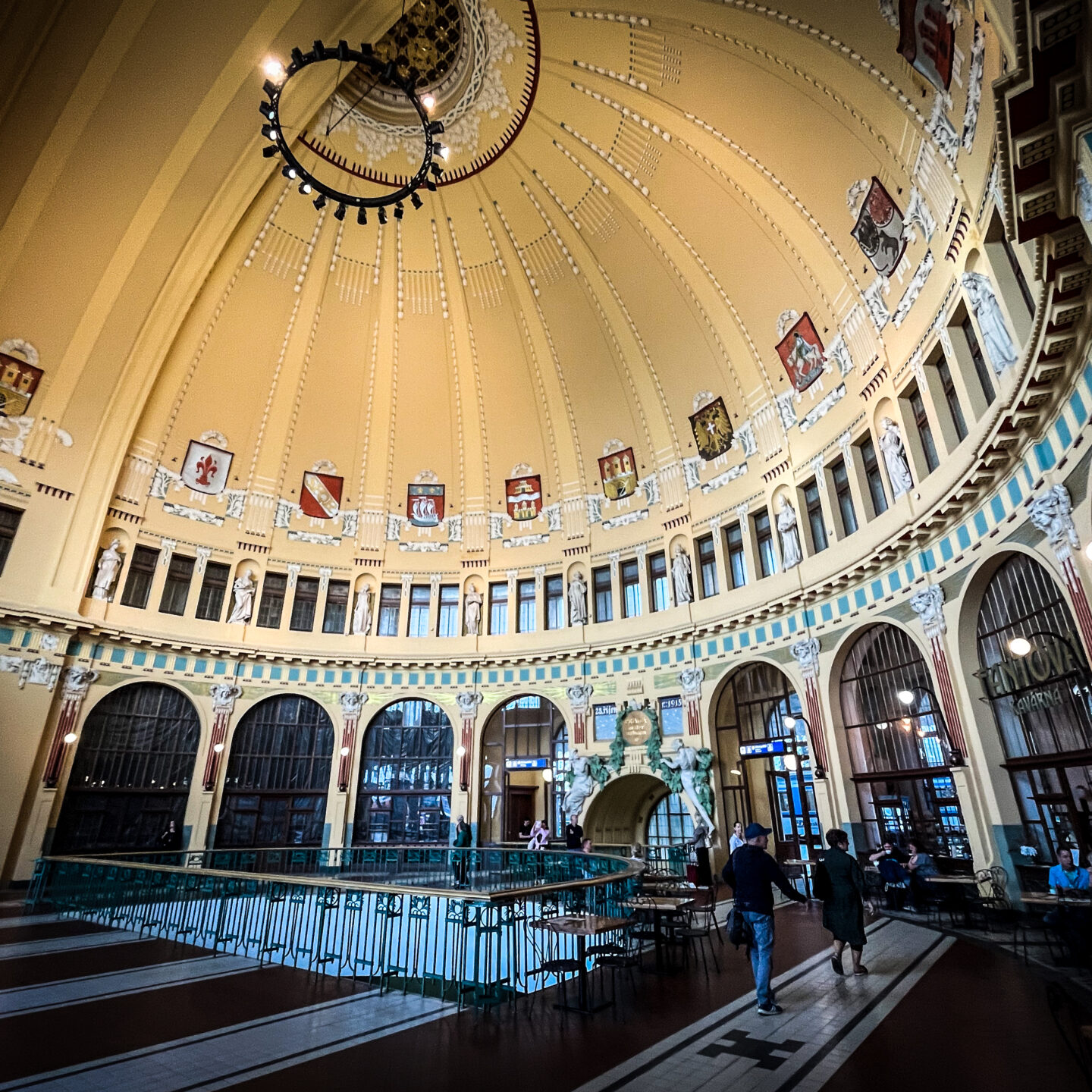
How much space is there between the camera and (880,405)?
15.3m

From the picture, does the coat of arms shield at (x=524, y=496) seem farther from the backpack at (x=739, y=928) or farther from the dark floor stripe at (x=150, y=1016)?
the backpack at (x=739, y=928)

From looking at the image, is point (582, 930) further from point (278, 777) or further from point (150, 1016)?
point (278, 777)

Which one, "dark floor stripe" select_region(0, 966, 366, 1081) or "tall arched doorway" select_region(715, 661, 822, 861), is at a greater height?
"tall arched doorway" select_region(715, 661, 822, 861)

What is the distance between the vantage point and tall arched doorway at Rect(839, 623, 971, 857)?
42.4ft

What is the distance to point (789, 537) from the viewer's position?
59.3 ft

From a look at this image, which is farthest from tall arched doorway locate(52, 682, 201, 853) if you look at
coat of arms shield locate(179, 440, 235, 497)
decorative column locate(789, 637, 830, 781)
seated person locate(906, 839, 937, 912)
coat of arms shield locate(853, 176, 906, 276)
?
coat of arms shield locate(853, 176, 906, 276)

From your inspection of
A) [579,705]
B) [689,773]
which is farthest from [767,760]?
[579,705]

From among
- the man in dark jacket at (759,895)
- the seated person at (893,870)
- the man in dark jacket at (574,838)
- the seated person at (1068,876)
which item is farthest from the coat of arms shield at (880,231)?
the man in dark jacket at (574,838)

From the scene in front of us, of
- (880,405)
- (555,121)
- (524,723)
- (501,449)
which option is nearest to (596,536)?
(501,449)

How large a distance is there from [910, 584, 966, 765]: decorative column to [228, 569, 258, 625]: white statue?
21.1 metres

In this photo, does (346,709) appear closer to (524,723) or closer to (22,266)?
(524,723)

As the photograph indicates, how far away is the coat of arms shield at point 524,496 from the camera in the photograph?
25453mm

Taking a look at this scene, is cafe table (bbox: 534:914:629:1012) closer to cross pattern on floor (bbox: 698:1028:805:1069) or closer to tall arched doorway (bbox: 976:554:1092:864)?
cross pattern on floor (bbox: 698:1028:805:1069)

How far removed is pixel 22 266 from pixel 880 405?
24.0m
